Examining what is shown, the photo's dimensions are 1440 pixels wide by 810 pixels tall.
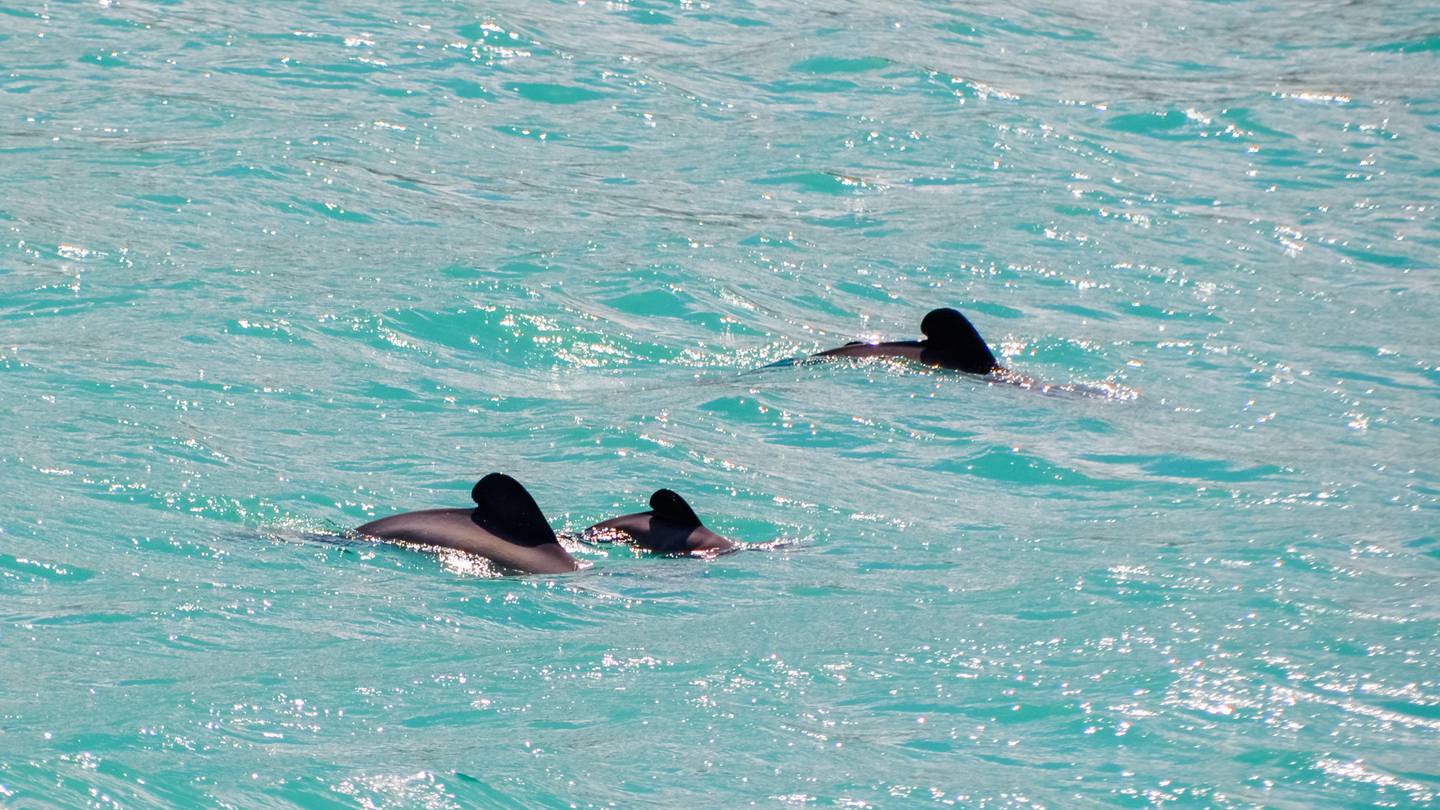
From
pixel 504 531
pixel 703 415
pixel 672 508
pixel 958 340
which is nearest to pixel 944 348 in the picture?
pixel 958 340

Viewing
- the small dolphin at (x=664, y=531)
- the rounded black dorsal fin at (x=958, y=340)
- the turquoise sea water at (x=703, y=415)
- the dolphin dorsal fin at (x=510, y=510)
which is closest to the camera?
the turquoise sea water at (x=703, y=415)

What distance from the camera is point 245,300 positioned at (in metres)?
11.0

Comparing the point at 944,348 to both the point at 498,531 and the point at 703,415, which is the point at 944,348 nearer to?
the point at 703,415

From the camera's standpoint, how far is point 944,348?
10477 millimetres

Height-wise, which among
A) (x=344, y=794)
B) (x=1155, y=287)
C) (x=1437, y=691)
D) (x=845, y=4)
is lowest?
(x=344, y=794)

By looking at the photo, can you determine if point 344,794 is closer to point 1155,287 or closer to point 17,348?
point 17,348

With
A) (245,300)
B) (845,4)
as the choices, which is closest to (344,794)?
(245,300)

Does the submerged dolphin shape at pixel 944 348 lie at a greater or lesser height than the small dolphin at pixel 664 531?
greater

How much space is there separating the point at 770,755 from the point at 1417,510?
437cm

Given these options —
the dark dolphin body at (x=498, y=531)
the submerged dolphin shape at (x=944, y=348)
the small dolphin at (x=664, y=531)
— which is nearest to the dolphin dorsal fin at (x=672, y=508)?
the small dolphin at (x=664, y=531)

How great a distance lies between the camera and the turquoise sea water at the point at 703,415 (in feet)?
19.5

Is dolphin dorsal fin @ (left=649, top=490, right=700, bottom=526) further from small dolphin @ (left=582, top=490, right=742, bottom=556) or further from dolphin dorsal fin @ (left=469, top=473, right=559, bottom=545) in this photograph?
dolphin dorsal fin @ (left=469, top=473, right=559, bottom=545)

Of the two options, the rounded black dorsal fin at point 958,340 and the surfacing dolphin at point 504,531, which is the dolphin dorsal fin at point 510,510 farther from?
the rounded black dorsal fin at point 958,340

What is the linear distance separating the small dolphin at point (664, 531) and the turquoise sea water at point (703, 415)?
14 cm
